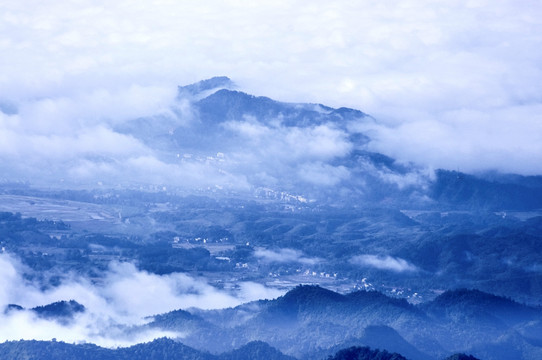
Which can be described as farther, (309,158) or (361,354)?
(309,158)

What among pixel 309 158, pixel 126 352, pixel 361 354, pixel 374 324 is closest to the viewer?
pixel 361 354

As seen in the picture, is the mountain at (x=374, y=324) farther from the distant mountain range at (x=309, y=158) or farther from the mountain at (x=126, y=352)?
the distant mountain range at (x=309, y=158)

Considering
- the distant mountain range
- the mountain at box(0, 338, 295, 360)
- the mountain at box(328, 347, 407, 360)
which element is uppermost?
the distant mountain range

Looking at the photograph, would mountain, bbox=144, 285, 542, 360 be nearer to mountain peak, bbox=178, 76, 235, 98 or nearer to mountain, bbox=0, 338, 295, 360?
mountain, bbox=0, 338, 295, 360

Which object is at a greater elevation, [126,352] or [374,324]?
[374,324]

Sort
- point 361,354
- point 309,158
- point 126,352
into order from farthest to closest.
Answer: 1. point 309,158
2. point 126,352
3. point 361,354

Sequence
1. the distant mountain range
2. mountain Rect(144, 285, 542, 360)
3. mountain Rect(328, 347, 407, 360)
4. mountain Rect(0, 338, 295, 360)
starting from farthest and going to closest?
1. the distant mountain range
2. mountain Rect(144, 285, 542, 360)
3. mountain Rect(0, 338, 295, 360)
4. mountain Rect(328, 347, 407, 360)

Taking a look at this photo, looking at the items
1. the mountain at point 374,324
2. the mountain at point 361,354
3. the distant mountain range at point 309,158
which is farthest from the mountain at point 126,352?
the distant mountain range at point 309,158

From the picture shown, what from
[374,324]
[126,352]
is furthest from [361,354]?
[126,352]

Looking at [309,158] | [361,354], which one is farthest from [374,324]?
[309,158]

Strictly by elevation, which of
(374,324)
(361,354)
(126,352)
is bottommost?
(126,352)

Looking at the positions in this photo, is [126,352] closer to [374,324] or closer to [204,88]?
[374,324]

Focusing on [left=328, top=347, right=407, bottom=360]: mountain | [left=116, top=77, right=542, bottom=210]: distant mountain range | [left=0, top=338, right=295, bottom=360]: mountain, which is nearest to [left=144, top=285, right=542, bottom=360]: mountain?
[left=0, top=338, right=295, bottom=360]: mountain
